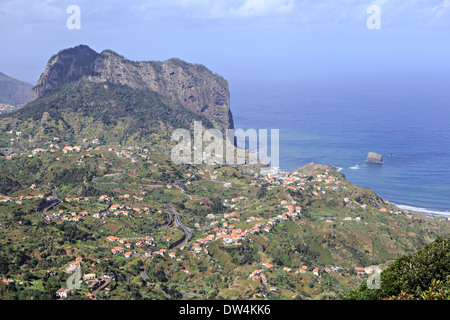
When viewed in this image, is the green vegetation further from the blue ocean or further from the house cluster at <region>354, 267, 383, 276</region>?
the blue ocean

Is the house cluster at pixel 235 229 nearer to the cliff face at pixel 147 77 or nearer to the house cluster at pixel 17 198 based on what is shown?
the house cluster at pixel 17 198

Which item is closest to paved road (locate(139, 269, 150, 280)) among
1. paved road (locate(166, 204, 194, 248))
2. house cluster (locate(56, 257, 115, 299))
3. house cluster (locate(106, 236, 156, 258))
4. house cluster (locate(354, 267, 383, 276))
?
house cluster (locate(106, 236, 156, 258))

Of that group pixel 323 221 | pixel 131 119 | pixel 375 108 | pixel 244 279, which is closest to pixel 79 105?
pixel 131 119

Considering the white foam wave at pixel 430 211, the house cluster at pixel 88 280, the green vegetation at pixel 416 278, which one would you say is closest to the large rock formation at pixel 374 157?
the white foam wave at pixel 430 211

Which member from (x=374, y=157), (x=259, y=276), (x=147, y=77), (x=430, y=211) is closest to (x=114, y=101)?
(x=147, y=77)

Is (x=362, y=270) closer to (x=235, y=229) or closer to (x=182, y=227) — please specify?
(x=235, y=229)
